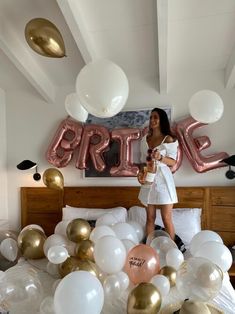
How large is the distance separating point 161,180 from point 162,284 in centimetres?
87

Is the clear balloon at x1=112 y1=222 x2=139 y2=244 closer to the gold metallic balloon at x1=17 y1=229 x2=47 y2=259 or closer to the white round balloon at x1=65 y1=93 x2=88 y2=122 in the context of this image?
the gold metallic balloon at x1=17 y1=229 x2=47 y2=259

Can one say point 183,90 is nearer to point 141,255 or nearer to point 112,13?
point 112,13

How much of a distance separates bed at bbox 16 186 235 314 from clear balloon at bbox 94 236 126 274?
1101 millimetres

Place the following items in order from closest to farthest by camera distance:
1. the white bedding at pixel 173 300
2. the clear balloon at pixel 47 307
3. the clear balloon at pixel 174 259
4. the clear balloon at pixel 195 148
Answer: the clear balloon at pixel 47 307, the white bedding at pixel 173 300, the clear balloon at pixel 174 259, the clear balloon at pixel 195 148

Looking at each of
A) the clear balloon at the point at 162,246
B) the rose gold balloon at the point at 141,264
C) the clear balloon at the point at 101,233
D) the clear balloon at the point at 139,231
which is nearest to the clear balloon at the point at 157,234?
the clear balloon at the point at 139,231

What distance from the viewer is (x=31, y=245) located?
187cm

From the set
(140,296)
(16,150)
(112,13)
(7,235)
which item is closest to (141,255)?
(140,296)

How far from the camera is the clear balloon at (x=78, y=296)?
1.03m

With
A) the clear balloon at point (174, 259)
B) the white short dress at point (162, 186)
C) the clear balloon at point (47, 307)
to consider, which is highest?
the white short dress at point (162, 186)

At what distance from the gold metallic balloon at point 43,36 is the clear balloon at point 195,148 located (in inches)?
49.4

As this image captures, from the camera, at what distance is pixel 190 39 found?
2027 millimetres

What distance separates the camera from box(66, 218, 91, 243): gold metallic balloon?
183 cm

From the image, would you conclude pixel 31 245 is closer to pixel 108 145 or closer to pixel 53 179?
pixel 53 179

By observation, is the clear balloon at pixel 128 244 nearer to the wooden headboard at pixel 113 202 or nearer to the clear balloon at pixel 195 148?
the wooden headboard at pixel 113 202
